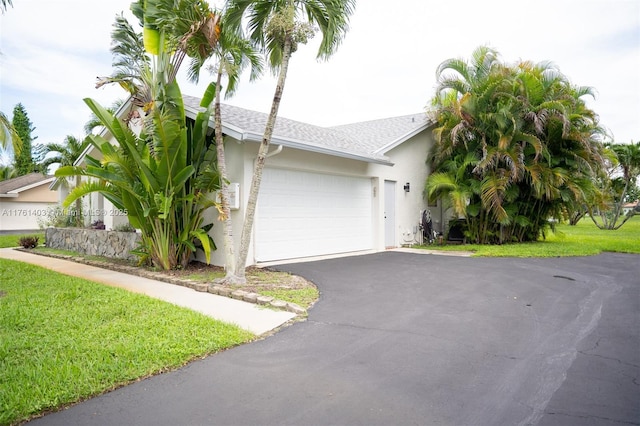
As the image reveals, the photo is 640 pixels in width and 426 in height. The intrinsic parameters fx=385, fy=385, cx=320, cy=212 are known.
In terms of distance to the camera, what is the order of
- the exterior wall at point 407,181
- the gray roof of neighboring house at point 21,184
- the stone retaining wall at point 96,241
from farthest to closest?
the gray roof of neighboring house at point 21,184 → the exterior wall at point 407,181 → the stone retaining wall at point 96,241

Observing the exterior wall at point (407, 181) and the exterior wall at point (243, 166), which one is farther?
the exterior wall at point (407, 181)

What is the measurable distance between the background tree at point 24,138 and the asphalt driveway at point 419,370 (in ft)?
131

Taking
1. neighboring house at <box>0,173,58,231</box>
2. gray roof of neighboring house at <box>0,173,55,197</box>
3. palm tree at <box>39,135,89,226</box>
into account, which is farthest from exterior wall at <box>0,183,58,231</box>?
palm tree at <box>39,135,89,226</box>

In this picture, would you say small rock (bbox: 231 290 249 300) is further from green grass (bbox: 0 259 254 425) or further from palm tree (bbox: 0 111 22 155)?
palm tree (bbox: 0 111 22 155)

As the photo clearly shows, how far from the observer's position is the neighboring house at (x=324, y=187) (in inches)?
365

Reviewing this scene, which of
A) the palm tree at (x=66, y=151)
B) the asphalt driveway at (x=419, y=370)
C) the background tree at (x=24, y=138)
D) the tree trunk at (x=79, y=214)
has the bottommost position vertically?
the asphalt driveway at (x=419, y=370)

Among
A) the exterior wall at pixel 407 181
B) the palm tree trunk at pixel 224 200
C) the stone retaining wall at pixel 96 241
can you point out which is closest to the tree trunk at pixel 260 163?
the palm tree trunk at pixel 224 200

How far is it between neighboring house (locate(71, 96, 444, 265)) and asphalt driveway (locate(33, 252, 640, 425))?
12.2 feet

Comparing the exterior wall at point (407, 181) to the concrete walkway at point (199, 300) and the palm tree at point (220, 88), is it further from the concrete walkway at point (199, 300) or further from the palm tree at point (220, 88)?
the concrete walkway at point (199, 300)

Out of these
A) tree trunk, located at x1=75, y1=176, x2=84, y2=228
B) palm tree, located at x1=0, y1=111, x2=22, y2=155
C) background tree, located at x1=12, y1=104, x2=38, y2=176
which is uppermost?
background tree, located at x1=12, y1=104, x2=38, y2=176

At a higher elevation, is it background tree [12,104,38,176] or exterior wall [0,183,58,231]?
background tree [12,104,38,176]

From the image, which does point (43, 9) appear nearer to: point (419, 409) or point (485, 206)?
point (419, 409)

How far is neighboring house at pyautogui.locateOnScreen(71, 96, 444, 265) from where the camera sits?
9.28 metres

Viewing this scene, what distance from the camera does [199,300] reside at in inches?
245
